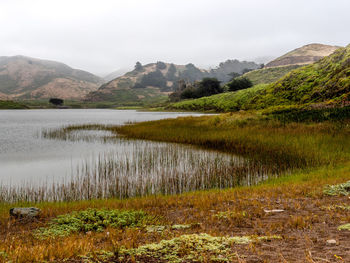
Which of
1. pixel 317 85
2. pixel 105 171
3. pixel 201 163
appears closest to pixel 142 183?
pixel 105 171

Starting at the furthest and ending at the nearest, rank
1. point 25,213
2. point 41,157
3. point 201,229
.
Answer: point 41,157 → point 25,213 → point 201,229

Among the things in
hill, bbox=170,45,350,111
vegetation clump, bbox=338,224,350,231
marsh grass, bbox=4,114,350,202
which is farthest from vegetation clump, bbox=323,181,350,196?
hill, bbox=170,45,350,111

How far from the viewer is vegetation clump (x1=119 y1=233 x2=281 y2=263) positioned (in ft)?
14.7

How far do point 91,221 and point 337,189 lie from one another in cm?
850

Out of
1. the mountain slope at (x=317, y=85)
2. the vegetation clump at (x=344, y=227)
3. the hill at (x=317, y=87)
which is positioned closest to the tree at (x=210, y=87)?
the hill at (x=317, y=87)

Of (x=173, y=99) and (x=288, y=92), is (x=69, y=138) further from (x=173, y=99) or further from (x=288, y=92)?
(x=173, y=99)

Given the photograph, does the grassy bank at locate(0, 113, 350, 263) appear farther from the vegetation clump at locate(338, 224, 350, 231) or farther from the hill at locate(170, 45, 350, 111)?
the hill at locate(170, 45, 350, 111)

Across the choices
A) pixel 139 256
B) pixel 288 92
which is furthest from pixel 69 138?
pixel 288 92

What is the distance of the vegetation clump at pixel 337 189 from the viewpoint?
891 cm

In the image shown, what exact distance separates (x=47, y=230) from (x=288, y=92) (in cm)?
5450

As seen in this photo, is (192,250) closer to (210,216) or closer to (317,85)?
(210,216)

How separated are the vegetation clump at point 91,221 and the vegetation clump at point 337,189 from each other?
6.35 meters

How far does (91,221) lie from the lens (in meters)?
7.75

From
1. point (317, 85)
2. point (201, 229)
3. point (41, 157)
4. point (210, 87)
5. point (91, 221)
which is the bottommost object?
point (41, 157)
